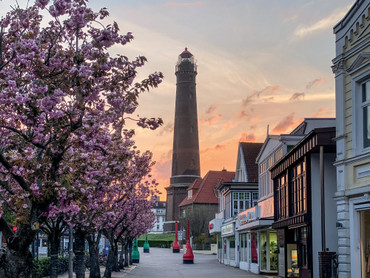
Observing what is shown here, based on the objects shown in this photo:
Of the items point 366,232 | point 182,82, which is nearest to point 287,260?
point 366,232

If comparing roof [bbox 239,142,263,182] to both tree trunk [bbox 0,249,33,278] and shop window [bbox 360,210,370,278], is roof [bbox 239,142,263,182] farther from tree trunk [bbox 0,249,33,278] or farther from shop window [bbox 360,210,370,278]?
tree trunk [bbox 0,249,33,278]

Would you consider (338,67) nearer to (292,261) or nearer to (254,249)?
(292,261)

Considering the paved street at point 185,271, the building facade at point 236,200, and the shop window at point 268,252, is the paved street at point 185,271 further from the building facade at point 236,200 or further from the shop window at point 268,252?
the building facade at point 236,200

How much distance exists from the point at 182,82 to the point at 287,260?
82.8 meters

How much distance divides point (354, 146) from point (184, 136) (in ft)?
303

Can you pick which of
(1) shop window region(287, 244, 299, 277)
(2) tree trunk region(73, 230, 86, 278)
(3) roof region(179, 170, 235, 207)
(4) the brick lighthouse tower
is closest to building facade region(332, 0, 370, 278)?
(1) shop window region(287, 244, 299, 277)

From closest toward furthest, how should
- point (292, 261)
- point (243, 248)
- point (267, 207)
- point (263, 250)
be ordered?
1. point (292, 261)
2. point (267, 207)
3. point (263, 250)
4. point (243, 248)

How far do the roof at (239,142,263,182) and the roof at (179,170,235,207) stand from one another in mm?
41485

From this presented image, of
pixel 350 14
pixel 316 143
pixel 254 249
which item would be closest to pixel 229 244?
pixel 254 249

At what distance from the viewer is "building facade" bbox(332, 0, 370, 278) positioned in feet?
52.3

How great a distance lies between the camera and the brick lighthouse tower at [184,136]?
108 metres

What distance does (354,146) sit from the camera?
1628 cm

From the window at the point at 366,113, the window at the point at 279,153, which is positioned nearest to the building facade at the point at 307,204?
the window at the point at 279,153

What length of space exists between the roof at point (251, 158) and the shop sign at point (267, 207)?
1648cm
